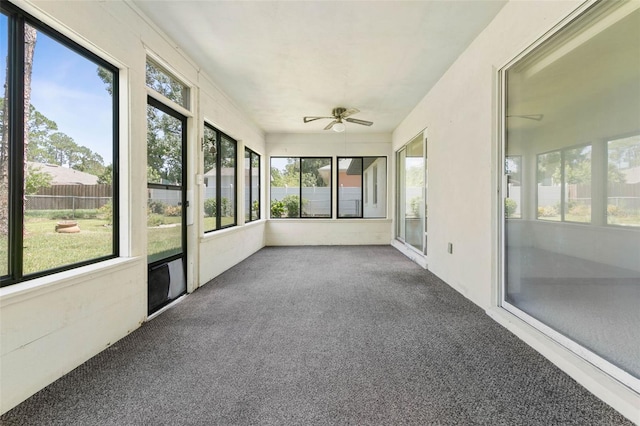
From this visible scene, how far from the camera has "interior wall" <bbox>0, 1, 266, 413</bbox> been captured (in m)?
1.59

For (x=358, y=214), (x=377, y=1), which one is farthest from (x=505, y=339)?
(x=358, y=214)

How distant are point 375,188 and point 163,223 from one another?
5.43 m

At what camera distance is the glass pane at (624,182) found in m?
1.51

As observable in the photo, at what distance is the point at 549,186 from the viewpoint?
6.94 feet

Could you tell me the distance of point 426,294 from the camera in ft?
11.2

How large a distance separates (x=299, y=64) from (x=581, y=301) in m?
3.61

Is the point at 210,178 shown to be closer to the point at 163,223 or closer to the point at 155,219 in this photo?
the point at 163,223

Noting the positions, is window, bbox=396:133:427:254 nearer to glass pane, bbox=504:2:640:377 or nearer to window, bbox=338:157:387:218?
window, bbox=338:157:387:218

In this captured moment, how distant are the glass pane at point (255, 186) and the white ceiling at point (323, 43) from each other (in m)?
1.87

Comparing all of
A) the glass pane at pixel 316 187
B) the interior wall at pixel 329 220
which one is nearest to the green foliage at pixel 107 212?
the interior wall at pixel 329 220

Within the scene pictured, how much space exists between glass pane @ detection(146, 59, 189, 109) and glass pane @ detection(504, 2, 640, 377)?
3.47m

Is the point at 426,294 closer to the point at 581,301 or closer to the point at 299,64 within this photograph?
the point at 581,301

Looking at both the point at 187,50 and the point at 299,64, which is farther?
the point at 299,64

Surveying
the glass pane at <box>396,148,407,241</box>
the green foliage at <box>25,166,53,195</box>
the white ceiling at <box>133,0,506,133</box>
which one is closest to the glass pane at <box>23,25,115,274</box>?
the green foliage at <box>25,166,53,195</box>
